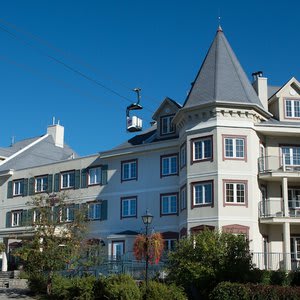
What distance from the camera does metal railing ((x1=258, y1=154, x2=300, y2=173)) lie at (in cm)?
3472

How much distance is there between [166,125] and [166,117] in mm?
580

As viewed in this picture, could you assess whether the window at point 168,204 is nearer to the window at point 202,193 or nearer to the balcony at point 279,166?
the window at point 202,193

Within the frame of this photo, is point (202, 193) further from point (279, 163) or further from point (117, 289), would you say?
point (117, 289)

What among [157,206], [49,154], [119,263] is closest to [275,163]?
[157,206]

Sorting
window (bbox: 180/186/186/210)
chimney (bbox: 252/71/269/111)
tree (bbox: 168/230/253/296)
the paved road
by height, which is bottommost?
the paved road

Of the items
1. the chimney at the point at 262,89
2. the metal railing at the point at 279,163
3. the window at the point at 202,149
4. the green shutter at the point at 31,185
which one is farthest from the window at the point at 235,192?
the green shutter at the point at 31,185

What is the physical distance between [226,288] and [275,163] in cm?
A: 1461

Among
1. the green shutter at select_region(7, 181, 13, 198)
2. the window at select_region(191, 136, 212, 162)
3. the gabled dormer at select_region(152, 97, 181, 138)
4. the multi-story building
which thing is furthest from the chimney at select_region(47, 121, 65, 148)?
the window at select_region(191, 136, 212, 162)

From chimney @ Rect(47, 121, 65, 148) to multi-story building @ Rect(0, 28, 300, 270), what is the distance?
13.0 metres

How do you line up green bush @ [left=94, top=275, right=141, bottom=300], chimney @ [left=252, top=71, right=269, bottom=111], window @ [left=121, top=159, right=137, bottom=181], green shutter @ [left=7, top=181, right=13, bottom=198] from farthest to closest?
1. green shutter @ [left=7, top=181, right=13, bottom=198]
2. window @ [left=121, top=159, right=137, bottom=181]
3. chimney @ [left=252, top=71, right=269, bottom=111]
4. green bush @ [left=94, top=275, right=141, bottom=300]

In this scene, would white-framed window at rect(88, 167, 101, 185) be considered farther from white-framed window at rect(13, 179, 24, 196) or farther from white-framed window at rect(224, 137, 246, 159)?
white-framed window at rect(224, 137, 246, 159)

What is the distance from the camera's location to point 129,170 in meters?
40.6

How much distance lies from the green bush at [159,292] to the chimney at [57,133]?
112ft

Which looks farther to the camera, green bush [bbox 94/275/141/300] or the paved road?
the paved road
